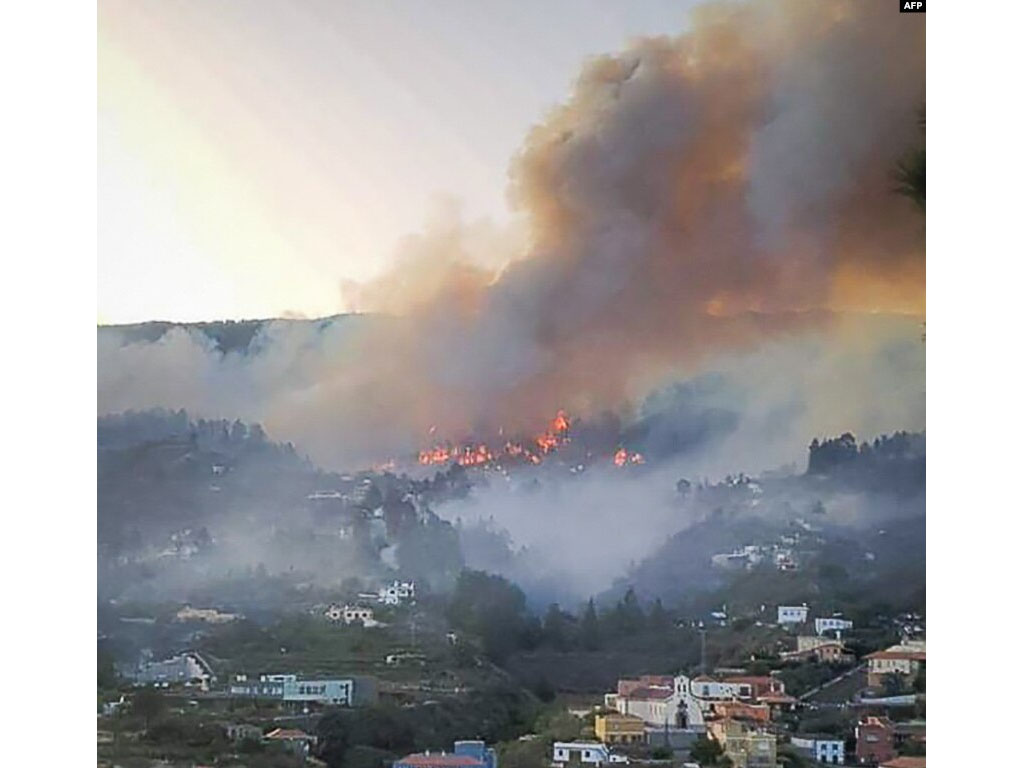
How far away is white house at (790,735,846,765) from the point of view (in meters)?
2.74

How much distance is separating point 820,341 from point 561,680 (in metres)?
Answer: 0.94

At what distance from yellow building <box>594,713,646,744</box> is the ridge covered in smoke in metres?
0.62

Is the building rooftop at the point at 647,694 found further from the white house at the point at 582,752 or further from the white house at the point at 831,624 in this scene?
the white house at the point at 831,624

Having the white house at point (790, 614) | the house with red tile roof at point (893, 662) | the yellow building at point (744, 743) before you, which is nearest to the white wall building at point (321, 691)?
the yellow building at point (744, 743)

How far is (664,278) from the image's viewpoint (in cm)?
281

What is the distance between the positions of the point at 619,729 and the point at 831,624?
0.52m

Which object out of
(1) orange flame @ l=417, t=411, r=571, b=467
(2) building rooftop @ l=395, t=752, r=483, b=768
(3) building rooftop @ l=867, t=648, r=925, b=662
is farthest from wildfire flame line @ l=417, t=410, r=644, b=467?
(3) building rooftop @ l=867, t=648, r=925, b=662

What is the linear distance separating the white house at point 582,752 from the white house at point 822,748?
1.35 ft

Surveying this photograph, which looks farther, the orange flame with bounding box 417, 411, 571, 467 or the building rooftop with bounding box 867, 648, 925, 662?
the orange flame with bounding box 417, 411, 571, 467

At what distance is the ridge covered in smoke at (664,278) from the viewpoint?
9.09 ft

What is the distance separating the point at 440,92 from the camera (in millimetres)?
2863

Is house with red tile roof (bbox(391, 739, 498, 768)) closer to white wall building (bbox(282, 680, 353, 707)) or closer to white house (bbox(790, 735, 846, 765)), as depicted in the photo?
white wall building (bbox(282, 680, 353, 707))

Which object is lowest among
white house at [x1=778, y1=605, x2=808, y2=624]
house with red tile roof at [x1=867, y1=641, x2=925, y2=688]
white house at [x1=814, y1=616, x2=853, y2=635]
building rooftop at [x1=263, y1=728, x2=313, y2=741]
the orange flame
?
building rooftop at [x1=263, y1=728, x2=313, y2=741]
